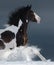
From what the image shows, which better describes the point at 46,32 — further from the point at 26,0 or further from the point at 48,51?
the point at 26,0

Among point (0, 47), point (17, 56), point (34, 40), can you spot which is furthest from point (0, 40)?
point (34, 40)

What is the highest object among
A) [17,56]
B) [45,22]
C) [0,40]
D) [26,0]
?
[26,0]

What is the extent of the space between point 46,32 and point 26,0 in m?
0.40

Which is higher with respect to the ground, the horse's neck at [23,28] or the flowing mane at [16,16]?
the flowing mane at [16,16]

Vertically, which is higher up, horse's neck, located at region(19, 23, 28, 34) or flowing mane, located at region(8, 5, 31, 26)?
flowing mane, located at region(8, 5, 31, 26)

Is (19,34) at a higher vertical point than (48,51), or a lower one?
higher

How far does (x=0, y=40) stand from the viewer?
1704 mm

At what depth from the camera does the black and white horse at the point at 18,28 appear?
167cm

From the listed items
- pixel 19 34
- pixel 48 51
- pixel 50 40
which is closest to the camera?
pixel 19 34

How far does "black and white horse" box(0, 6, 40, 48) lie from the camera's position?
167 cm

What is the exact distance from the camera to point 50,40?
220 cm

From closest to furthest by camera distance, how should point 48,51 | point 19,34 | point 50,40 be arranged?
point 19,34 → point 48,51 → point 50,40

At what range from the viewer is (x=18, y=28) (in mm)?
1705

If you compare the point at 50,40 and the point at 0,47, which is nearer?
the point at 0,47
